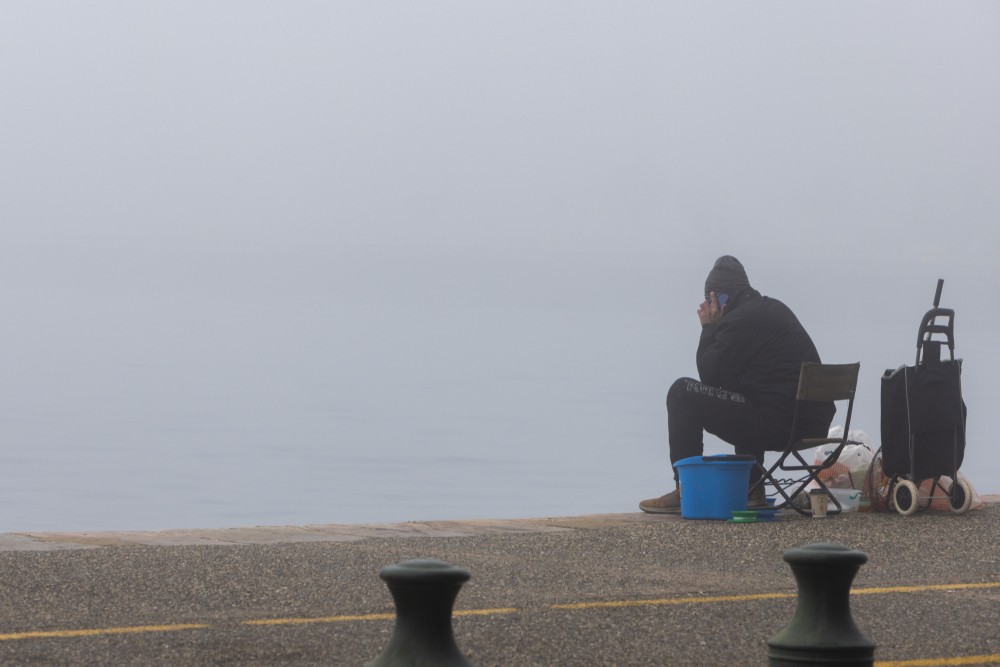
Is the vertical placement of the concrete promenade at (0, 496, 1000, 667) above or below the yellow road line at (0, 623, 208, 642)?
below

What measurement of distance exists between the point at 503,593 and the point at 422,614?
3512 mm

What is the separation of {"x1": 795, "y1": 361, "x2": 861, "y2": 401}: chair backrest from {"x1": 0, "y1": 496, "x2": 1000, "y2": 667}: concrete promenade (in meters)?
0.88

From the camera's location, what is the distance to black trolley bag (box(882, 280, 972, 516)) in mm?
10391

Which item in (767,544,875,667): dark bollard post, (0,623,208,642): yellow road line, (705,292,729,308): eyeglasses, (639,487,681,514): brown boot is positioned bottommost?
(639,487,681,514): brown boot

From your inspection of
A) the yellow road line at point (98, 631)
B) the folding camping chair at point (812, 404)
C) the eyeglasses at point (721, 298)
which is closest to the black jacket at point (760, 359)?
the folding camping chair at point (812, 404)

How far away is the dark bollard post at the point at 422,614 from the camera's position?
137 inches

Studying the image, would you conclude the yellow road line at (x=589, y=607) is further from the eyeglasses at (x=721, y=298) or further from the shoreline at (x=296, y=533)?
the eyeglasses at (x=721, y=298)

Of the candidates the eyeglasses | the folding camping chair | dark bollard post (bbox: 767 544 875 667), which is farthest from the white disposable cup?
dark bollard post (bbox: 767 544 875 667)

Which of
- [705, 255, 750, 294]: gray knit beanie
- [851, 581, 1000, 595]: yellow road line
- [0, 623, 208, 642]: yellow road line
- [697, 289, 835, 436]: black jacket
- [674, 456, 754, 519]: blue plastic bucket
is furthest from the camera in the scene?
[705, 255, 750, 294]: gray knit beanie

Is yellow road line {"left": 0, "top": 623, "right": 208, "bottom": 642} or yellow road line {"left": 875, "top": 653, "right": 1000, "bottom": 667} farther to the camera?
yellow road line {"left": 0, "top": 623, "right": 208, "bottom": 642}

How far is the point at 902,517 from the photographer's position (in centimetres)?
1027

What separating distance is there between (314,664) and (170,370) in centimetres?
6915

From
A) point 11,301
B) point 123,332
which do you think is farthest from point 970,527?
point 11,301

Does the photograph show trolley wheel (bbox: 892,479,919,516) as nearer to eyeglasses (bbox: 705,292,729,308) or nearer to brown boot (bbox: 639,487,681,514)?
brown boot (bbox: 639,487,681,514)
